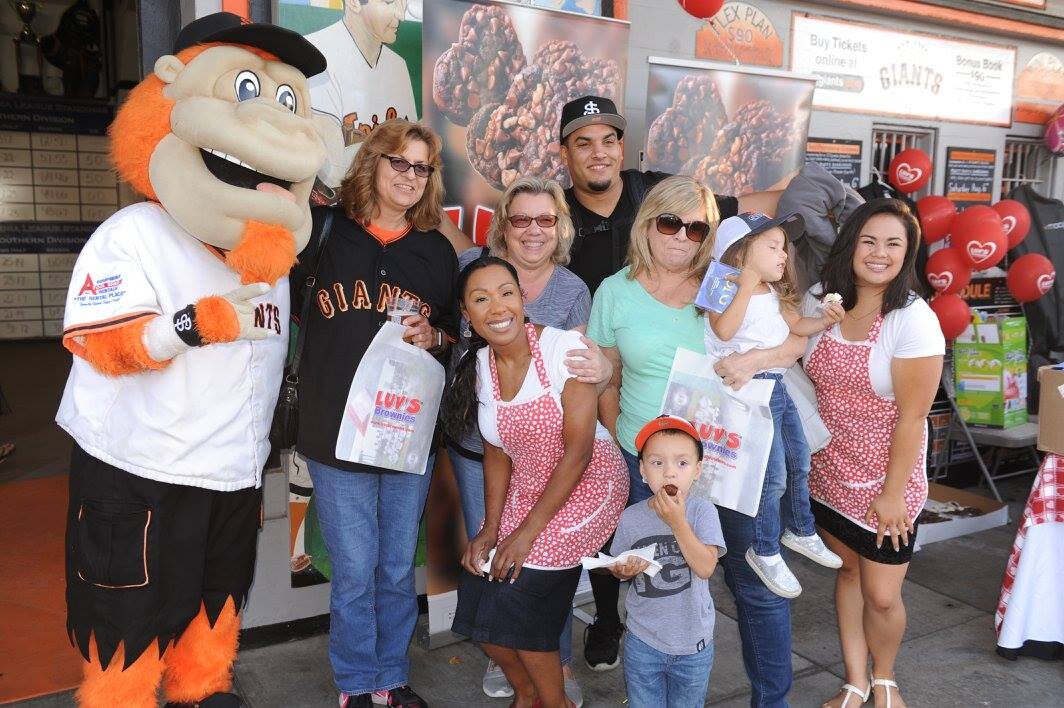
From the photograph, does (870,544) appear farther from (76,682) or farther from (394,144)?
(76,682)

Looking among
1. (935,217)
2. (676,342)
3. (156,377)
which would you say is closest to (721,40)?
(935,217)

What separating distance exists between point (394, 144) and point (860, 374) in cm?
188

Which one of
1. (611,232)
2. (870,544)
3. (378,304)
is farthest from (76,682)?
(870,544)

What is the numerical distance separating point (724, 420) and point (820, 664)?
1.65m

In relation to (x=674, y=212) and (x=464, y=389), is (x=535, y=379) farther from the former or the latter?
(x=674, y=212)

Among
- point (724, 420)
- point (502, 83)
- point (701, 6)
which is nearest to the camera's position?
point (724, 420)

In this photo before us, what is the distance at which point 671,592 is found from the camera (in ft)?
8.08

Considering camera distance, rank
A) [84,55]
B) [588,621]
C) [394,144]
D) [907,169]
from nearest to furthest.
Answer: [394,144], [588,621], [907,169], [84,55]

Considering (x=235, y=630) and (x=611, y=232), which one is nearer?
(x=235, y=630)

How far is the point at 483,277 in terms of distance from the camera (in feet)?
8.59

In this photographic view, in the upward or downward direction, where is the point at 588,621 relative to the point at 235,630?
downward

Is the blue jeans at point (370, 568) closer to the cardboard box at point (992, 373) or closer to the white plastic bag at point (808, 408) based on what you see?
the white plastic bag at point (808, 408)

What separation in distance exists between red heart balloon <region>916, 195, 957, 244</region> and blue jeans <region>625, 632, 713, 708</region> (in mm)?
4171

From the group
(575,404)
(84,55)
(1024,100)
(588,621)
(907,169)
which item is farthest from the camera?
(84,55)
